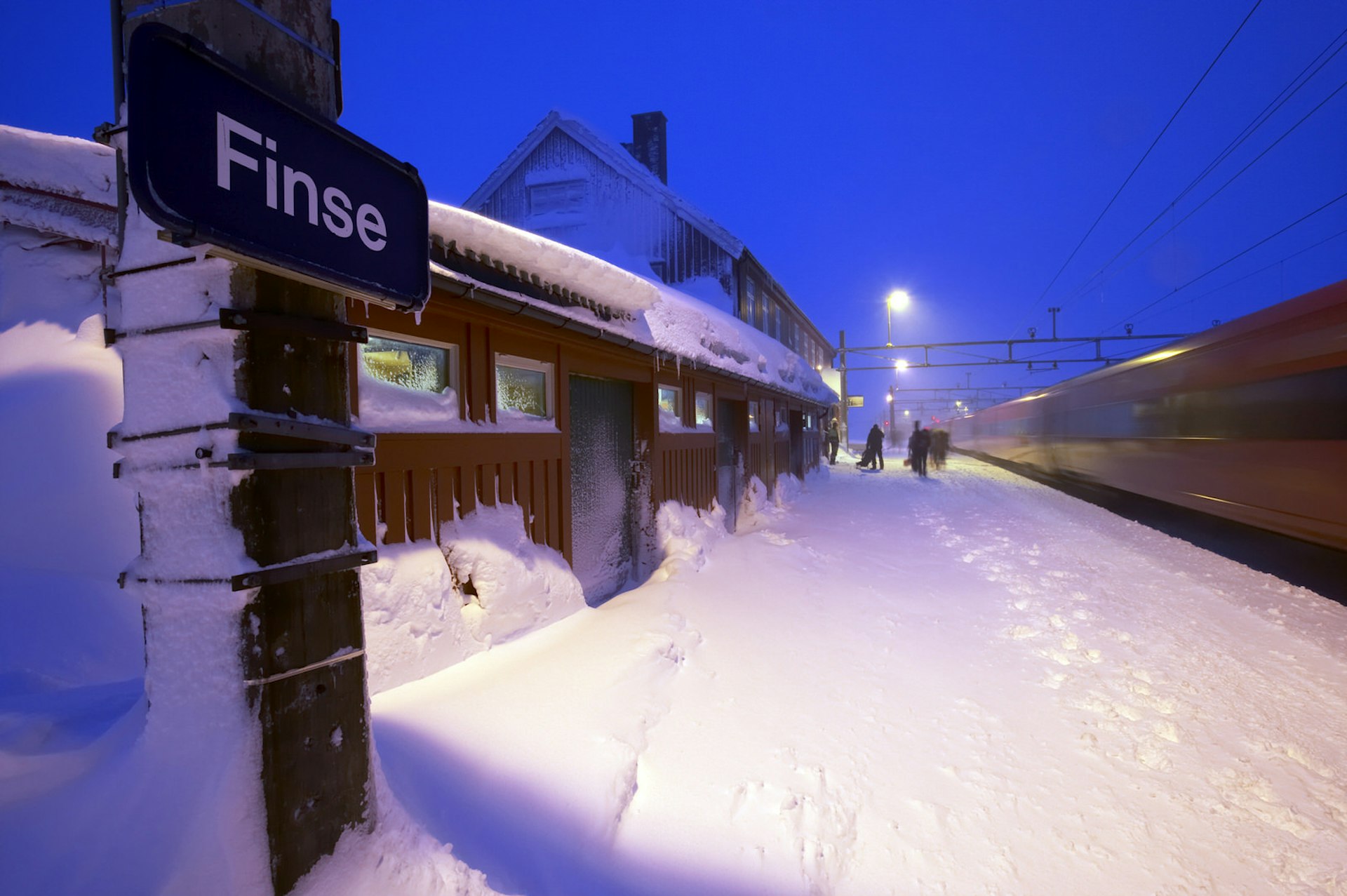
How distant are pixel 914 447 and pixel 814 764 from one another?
19.8 metres

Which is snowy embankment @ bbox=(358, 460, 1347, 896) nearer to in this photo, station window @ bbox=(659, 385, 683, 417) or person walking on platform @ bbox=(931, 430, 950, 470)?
station window @ bbox=(659, 385, 683, 417)

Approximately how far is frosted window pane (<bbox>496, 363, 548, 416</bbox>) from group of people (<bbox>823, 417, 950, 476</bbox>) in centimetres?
1755

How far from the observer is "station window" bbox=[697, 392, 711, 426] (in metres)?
9.83

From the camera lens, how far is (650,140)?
58.7ft

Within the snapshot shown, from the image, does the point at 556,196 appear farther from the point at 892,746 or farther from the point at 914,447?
the point at 914,447

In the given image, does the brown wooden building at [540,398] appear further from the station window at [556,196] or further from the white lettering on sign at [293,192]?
the station window at [556,196]

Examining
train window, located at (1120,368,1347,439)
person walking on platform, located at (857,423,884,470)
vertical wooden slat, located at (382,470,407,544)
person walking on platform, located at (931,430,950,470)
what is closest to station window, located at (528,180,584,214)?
vertical wooden slat, located at (382,470,407,544)

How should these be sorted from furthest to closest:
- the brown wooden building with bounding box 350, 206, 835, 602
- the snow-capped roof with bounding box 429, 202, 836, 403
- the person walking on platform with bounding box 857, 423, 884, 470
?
the person walking on platform with bounding box 857, 423, 884, 470 → the snow-capped roof with bounding box 429, 202, 836, 403 → the brown wooden building with bounding box 350, 206, 835, 602

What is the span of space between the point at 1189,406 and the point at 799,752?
9806 millimetres

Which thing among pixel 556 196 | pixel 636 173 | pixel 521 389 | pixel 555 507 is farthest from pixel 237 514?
pixel 556 196

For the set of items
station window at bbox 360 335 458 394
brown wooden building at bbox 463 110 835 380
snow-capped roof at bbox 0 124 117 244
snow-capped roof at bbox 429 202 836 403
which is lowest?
station window at bbox 360 335 458 394

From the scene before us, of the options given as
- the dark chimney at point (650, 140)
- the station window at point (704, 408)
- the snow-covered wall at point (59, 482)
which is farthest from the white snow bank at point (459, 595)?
the dark chimney at point (650, 140)

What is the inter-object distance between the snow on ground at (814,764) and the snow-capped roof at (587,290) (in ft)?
8.91

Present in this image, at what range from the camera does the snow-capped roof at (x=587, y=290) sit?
399cm
